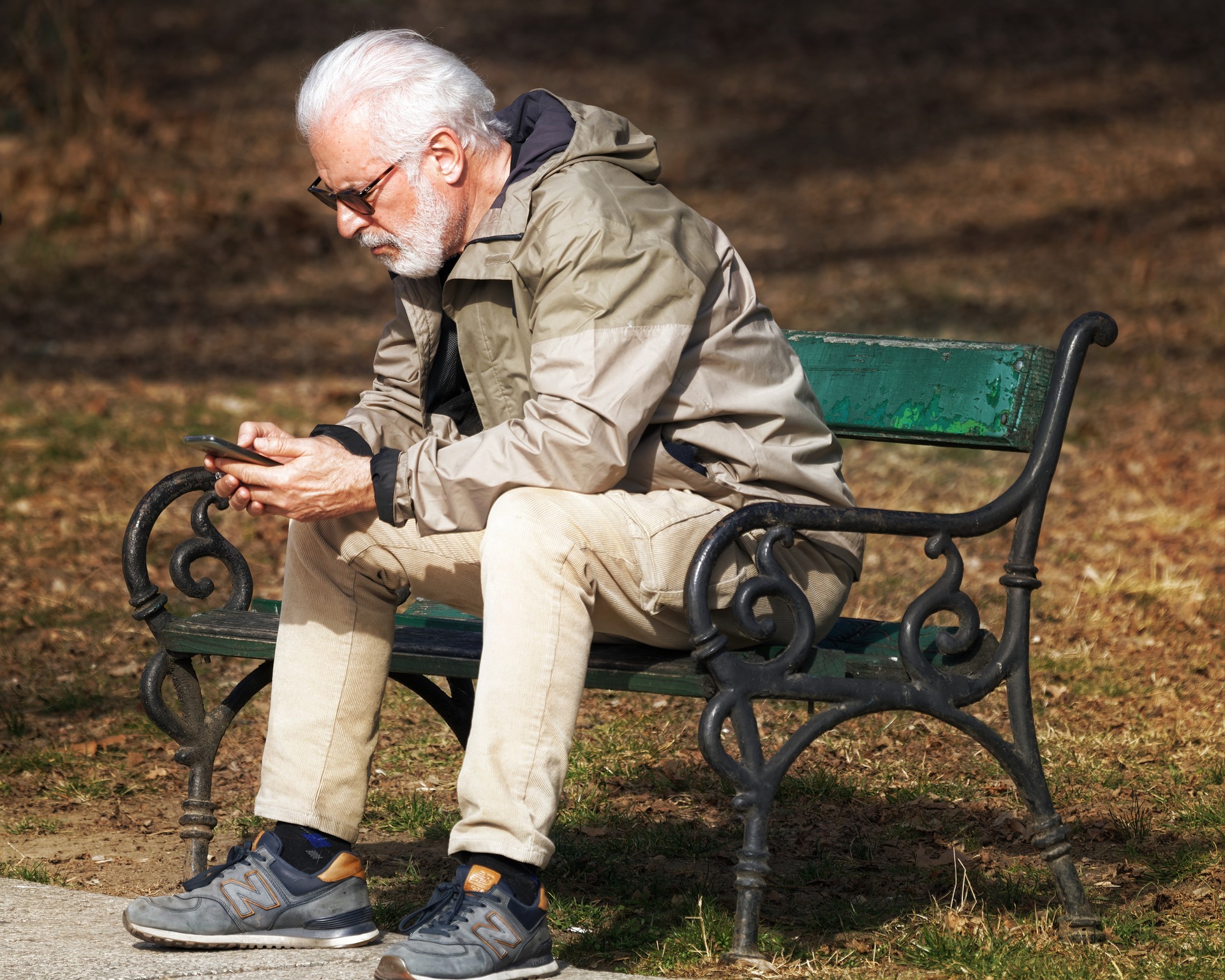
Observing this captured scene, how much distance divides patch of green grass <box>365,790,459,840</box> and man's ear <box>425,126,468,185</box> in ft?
5.48

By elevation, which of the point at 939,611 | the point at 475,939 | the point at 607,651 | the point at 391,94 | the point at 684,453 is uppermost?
the point at 391,94

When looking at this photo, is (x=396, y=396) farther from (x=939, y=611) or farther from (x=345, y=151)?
(x=939, y=611)

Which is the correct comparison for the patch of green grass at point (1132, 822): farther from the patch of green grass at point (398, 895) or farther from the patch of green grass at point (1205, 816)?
the patch of green grass at point (398, 895)

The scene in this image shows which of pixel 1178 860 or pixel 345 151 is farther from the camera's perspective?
pixel 1178 860

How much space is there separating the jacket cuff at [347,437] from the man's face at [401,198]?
1.14ft

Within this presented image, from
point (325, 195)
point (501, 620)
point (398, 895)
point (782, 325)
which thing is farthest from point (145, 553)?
point (782, 325)

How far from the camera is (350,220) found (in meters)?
3.37

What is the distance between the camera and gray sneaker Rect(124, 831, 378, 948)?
2953 mm

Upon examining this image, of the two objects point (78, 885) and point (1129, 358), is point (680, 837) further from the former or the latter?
point (1129, 358)

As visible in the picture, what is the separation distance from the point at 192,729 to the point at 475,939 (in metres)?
1.01

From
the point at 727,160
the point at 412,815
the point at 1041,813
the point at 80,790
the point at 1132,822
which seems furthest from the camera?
the point at 727,160

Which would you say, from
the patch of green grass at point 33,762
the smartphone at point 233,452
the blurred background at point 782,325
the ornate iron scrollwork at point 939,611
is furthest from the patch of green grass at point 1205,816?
the patch of green grass at point 33,762

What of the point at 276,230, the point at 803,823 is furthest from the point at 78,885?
the point at 276,230

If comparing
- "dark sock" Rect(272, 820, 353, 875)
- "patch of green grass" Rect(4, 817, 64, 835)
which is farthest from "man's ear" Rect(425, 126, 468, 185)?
"patch of green grass" Rect(4, 817, 64, 835)
